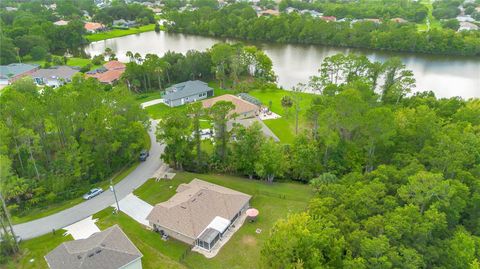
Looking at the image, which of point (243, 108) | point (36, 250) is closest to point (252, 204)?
point (36, 250)

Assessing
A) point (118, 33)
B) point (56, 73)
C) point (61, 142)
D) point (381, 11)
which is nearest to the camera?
point (61, 142)

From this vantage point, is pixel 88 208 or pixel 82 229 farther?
pixel 88 208

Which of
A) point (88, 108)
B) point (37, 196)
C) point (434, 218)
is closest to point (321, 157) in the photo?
point (434, 218)

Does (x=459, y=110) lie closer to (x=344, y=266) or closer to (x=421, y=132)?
(x=421, y=132)

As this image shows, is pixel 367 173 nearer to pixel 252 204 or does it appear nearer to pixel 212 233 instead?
pixel 252 204

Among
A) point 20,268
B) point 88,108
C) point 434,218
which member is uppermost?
point 88,108

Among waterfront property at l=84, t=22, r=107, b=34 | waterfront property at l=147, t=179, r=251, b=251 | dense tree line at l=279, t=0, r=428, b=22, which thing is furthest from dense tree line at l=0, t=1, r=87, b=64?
dense tree line at l=279, t=0, r=428, b=22
